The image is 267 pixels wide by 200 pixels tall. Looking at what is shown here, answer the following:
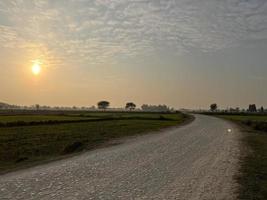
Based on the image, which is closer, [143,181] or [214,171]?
[143,181]

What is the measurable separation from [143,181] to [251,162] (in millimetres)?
7638

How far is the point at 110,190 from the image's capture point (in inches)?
431

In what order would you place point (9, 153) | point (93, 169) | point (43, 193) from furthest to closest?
1. point (9, 153)
2. point (93, 169)
3. point (43, 193)

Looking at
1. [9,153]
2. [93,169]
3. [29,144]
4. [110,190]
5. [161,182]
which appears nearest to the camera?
[110,190]

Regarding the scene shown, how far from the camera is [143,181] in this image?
1252cm

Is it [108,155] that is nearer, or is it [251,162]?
[251,162]

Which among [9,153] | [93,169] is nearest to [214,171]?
[93,169]

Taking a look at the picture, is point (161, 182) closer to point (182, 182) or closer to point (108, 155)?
point (182, 182)

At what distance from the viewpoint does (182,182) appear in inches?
494

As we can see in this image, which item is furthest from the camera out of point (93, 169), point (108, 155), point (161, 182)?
point (108, 155)

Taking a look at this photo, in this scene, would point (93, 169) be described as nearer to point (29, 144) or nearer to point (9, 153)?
point (9, 153)

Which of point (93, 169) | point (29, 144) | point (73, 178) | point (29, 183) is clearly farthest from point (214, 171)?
point (29, 144)

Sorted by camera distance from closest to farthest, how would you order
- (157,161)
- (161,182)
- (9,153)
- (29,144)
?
(161,182), (157,161), (9,153), (29,144)

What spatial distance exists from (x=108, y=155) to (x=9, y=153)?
29.2 ft
